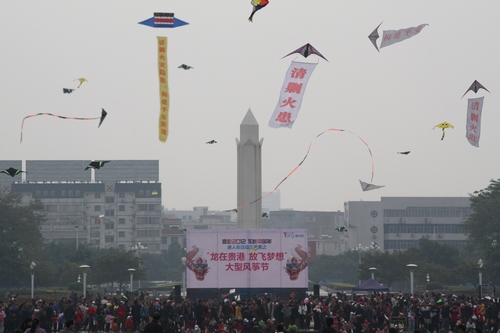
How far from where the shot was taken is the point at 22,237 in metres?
78.9

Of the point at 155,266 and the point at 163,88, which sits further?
the point at 155,266

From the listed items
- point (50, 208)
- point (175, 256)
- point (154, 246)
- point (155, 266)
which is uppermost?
point (50, 208)

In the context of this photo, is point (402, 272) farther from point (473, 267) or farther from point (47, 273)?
point (47, 273)

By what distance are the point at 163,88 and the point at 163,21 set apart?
4262 millimetres

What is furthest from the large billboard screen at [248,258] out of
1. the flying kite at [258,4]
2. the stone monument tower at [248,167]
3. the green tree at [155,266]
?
the green tree at [155,266]

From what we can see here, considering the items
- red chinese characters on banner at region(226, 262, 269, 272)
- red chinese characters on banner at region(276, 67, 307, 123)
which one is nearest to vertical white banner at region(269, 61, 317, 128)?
red chinese characters on banner at region(276, 67, 307, 123)

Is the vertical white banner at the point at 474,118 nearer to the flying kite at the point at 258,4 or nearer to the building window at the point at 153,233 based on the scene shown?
the flying kite at the point at 258,4

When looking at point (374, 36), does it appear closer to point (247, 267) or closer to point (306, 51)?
point (306, 51)

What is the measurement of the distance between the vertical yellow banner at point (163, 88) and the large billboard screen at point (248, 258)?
9.79m

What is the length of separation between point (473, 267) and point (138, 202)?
246 feet

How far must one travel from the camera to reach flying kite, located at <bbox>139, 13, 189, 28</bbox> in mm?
29047

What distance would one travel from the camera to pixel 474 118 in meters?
34.6

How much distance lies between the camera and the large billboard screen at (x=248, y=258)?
4178cm

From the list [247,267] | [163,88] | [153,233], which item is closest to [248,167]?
[247,267]
